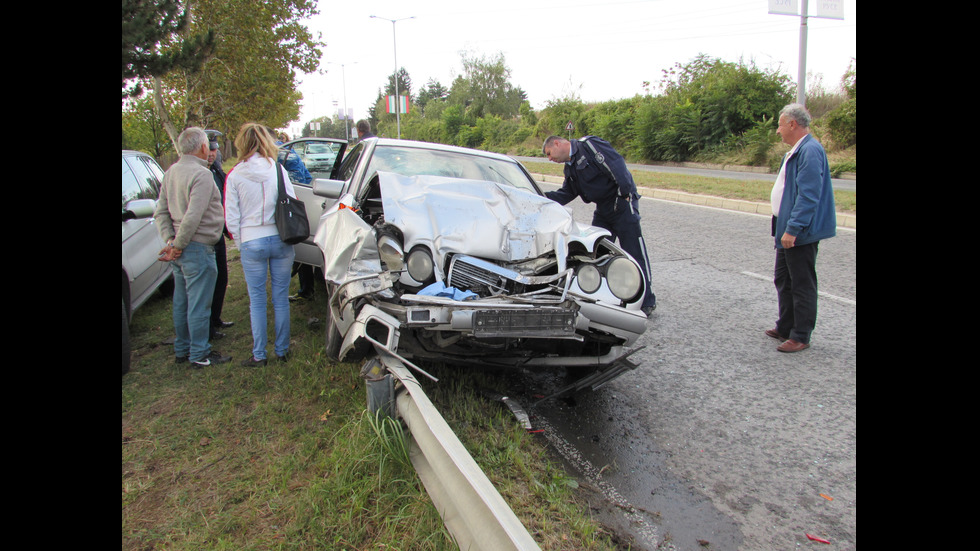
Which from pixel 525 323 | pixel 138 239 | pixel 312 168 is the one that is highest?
pixel 312 168

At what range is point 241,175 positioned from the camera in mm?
3857

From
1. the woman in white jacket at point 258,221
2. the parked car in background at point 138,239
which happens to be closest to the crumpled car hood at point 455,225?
the woman in white jacket at point 258,221

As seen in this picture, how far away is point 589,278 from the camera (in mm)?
3344

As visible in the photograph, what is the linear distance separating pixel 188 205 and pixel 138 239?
4.44 ft

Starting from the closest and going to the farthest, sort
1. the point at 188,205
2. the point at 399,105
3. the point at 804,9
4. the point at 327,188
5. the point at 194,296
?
the point at 188,205, the point at 194,296, the point at 327,188, the point at 804,9, the point at 399,105

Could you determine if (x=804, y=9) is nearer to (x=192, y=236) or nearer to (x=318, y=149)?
(x=318, y=149)

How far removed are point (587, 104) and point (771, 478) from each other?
39.0 metres

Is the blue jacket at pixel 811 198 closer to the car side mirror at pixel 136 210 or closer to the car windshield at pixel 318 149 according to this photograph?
the car side mirror at pixel 136 210

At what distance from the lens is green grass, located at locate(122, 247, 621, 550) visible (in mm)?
2221

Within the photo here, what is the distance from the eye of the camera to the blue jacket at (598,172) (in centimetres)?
505

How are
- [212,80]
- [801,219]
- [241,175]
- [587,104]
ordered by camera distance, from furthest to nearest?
[587,104] < [212,80] < [801,219] < [241,175]

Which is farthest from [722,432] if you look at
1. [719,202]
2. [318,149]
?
[719,202]
